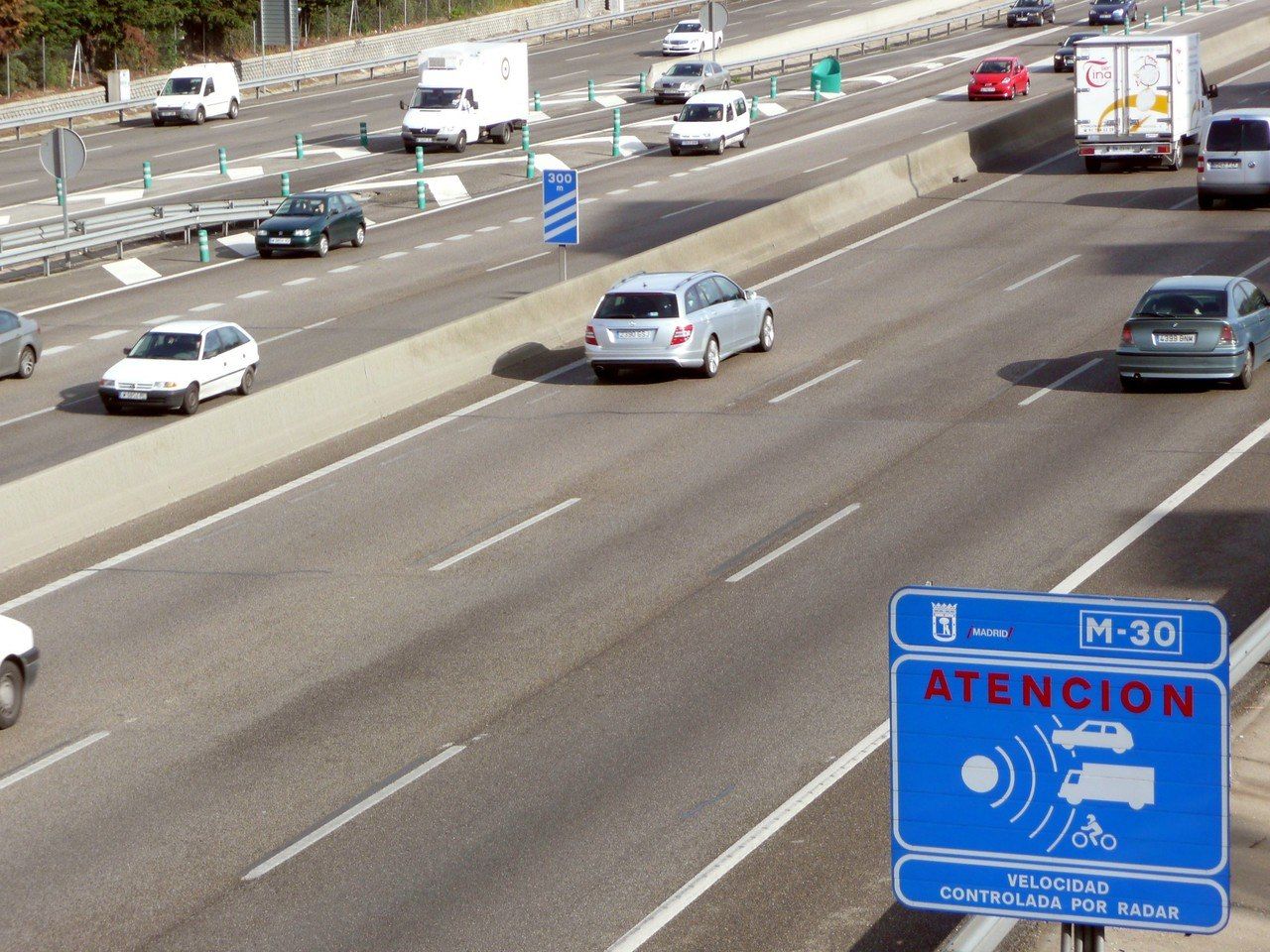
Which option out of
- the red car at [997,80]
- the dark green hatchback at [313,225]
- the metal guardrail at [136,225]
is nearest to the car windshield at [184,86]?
→ the metal guardrail at [136,225]

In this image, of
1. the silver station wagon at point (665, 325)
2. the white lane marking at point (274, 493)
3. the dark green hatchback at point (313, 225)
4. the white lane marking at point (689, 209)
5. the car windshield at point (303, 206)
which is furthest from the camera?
the white lane marking at point (689, 209)

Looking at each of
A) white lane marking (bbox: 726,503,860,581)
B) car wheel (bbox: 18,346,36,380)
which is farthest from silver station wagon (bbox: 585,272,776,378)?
car wheel (bbox: 18,346,36,380)

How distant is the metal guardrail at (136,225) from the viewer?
39281 mm

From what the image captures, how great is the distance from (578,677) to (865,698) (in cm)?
246

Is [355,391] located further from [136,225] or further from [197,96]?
[197,96]

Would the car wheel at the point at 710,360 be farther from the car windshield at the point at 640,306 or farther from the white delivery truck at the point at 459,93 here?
the white delivery truck at the point at 459,93

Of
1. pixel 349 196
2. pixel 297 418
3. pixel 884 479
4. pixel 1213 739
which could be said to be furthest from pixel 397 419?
pixel 1213 739

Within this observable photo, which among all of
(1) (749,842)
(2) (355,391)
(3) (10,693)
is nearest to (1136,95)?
(2) (355,391)

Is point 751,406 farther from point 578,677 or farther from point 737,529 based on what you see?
point 578,677

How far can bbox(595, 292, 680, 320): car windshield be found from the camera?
2673 cm

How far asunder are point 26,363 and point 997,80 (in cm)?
4222

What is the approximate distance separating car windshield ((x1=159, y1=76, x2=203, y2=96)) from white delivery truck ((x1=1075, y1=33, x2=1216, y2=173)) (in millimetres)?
35177

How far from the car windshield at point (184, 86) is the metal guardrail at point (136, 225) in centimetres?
2153

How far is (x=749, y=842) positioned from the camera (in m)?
11.3
